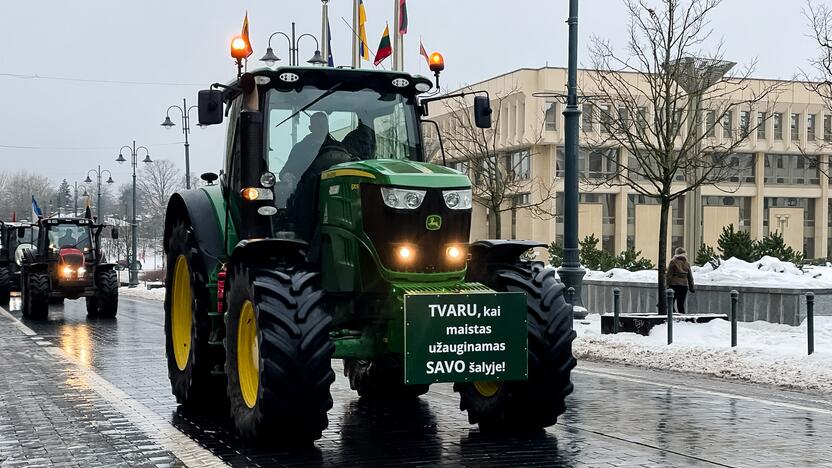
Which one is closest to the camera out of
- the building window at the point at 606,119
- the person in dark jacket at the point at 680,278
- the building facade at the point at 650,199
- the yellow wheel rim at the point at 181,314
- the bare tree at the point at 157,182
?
the yellow wheel rim at the point at 181,314

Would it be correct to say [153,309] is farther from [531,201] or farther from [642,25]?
[531,201]

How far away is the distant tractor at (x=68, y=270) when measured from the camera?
87.5 feet

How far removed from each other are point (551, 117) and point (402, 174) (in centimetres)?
6329

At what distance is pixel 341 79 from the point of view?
937cm

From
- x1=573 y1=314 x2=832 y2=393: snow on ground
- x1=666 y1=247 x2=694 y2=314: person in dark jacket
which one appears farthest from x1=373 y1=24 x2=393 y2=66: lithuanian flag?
x1=666 y1=247 x2=694 y2=314: person in dark jacket

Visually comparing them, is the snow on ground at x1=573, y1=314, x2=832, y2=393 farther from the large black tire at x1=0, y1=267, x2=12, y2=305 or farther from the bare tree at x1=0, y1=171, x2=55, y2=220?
the bare tree at x1=0, y1=171, x2=55, y2=220

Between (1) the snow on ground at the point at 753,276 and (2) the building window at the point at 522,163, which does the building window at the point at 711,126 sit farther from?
(2) the building window at the point at 522,163

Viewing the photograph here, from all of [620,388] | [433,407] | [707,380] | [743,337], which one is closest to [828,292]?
[743,337]

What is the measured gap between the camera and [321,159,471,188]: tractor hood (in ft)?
26.7

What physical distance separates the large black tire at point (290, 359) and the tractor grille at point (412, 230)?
0.58 meters

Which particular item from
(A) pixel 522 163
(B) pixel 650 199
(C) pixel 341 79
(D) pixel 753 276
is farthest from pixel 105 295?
(B) pixel 650 199

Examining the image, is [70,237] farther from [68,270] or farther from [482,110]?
[482,110]

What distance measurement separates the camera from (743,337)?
705 inches

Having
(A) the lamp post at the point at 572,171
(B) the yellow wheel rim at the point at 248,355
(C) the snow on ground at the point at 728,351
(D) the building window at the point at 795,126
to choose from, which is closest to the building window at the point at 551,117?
(D) the building window at the point at 795,126
